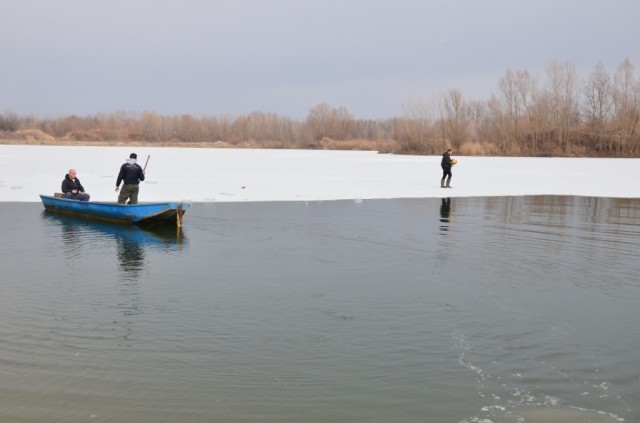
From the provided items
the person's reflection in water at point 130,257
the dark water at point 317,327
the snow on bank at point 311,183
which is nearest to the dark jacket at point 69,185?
the snow on bank at point 311,183

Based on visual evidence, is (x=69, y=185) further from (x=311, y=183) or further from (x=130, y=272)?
(x=311, y=183)

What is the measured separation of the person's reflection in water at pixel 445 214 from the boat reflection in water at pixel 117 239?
567cm

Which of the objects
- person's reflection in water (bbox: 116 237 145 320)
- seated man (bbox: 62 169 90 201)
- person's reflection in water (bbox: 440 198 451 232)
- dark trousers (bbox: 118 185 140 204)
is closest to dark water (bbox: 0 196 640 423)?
person's reflection in water (bbox: 116 237 145 320)

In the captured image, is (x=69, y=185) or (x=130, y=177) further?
(x=69, y=185)

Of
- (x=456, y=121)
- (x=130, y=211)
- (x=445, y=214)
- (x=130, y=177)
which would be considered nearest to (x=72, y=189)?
(x=130, y=177)

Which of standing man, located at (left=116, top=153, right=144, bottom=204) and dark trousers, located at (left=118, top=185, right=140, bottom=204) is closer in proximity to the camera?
standing man, located at (left=116, top=153, right=144, bottom=204)

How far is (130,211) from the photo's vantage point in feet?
44.4

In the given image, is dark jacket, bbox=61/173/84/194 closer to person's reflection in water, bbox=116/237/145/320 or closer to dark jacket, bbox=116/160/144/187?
dark jacket, bbox=116/160/144/187

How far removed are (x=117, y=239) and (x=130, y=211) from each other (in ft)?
5.02

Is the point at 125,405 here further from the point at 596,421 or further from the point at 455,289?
the point at 455,289

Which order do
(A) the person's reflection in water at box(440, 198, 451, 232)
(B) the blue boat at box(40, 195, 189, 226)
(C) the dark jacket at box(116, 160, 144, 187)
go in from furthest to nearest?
1. (C) the dark jacket at box(116, 160, 144, 187)
2. (A) the person's reflection in water at box(440, 198, 451, 232)
3. (B) the blue boat at box(40, 195, 189, 226)

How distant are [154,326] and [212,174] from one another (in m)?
22.0

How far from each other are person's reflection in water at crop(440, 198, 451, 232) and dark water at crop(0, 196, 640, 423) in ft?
4.93

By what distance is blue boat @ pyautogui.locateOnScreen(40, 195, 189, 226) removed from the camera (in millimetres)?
13320
